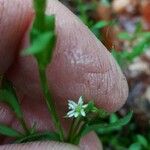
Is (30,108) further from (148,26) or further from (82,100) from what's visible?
(148,26)

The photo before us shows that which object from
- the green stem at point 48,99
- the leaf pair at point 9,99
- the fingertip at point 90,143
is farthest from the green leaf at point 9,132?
the fingertip at point 90,143

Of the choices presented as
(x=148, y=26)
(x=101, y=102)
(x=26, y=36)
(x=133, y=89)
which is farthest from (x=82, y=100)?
(x=148, y=26)

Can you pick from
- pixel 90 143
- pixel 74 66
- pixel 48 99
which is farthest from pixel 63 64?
pixel 90 143

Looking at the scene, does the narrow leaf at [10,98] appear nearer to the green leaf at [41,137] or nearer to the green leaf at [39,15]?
the green leaf at [41,137]

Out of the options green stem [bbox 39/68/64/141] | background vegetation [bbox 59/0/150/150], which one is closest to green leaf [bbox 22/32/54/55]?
green stem [bbox 39/68/64/141]

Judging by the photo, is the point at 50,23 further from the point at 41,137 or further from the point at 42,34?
the point at 41,137

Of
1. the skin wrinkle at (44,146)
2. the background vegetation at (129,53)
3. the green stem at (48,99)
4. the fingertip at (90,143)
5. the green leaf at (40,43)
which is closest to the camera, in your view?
the green leaf at (40,43)

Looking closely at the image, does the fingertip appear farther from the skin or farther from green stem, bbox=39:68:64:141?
green stem, bbox=39:68:64:141

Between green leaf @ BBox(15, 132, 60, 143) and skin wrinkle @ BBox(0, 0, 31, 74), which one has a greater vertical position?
skin wrinkle @ BBox(0, 0, 31, 74)
